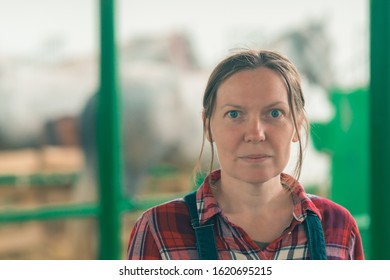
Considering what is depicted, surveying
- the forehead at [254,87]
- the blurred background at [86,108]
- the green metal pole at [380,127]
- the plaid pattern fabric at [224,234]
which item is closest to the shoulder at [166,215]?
the plaid pattern fabric at [224,234]

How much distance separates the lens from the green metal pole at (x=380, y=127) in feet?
3.18

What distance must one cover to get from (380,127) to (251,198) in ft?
1.18

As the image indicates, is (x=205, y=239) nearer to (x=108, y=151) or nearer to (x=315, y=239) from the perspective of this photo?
(x=315, y=239)

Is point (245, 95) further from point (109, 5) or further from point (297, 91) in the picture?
point (109, 5)

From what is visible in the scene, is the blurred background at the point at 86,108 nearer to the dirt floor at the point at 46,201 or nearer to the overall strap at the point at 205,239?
the dirt floor at the point at 46,201

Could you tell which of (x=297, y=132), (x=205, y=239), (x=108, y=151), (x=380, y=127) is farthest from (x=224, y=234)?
(x=108, y=151)

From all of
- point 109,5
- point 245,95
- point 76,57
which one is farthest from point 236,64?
point 76,57

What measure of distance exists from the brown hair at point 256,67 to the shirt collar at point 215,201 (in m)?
Result: 0.06

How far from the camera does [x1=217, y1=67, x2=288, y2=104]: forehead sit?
684 mm

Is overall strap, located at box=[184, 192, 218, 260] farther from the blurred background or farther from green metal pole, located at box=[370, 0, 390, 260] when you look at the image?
the blurred background

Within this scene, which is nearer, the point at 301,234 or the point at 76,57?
the point at 301,234

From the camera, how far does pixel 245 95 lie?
2.25 ft
